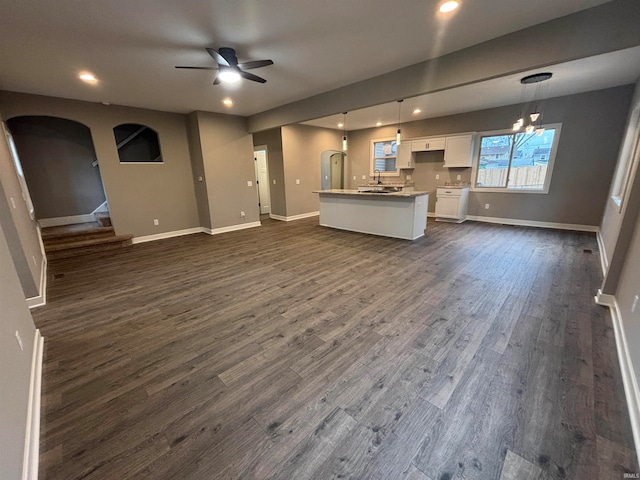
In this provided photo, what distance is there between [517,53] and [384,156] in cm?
563

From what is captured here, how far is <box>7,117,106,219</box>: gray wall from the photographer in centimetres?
529

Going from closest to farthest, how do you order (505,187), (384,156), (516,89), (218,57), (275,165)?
(218,57), (516,89), (505,187), (275,165), (384,156)

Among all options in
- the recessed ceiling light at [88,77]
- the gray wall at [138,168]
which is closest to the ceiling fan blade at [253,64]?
the recessed ceiling light at [88,77]

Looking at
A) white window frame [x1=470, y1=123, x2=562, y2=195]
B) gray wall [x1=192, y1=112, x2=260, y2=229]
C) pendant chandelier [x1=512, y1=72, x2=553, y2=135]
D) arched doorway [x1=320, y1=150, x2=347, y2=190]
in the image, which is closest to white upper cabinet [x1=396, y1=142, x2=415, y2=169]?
white window frame [x1=470, y1=123, x2=562, y2=195]

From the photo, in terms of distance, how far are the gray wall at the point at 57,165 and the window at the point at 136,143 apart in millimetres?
670

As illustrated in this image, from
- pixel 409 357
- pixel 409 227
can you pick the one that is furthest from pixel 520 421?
pixel 409 227

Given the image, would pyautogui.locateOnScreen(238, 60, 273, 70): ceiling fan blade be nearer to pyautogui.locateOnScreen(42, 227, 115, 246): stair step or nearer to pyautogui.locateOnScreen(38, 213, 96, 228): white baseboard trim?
pyautogui.locateOnScreen(42, 227, 115, 246): stair step

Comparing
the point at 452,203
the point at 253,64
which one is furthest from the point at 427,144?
the point at 253,64

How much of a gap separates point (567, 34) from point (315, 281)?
11.6ft

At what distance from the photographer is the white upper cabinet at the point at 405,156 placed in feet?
24.2

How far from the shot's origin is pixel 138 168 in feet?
17.6

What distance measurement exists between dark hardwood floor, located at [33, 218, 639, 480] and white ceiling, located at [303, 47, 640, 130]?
2.86 m

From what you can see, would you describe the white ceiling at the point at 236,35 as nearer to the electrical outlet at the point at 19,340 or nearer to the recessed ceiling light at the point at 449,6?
the recessed ceiling light at the point at 449,6

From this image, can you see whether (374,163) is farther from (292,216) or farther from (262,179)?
(262,179)
